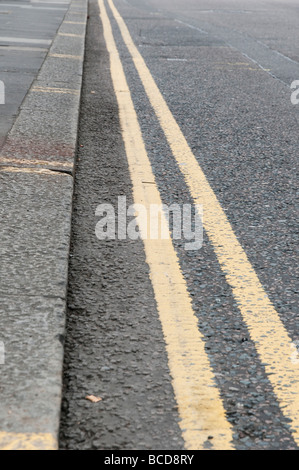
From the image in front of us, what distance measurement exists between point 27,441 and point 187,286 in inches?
42.2

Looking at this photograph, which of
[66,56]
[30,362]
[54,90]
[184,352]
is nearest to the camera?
[30,362]

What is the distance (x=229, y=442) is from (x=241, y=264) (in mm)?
1124

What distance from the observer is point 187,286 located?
2514mm

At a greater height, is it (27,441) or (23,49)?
(27,441)

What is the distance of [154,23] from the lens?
1292cm

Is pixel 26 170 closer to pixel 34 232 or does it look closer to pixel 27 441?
pixel 34 232

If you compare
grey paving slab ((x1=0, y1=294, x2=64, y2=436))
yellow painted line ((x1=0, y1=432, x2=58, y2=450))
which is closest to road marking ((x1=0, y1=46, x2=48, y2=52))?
grey paving slab ((x1=0, y1=294, x2=64, y2=436))

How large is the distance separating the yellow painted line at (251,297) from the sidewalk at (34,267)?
62cm

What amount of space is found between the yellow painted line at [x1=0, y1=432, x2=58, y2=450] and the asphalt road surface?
0.10 metres

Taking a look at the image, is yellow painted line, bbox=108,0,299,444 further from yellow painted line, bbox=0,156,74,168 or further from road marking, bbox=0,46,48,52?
road marking, bbox=0,46,48,52

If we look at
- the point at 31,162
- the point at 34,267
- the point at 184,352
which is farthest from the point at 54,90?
the point at 184,352

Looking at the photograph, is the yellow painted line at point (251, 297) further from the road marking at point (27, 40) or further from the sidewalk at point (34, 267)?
the road marking at point (27, 40)

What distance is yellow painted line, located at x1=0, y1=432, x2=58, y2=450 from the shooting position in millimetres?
1555

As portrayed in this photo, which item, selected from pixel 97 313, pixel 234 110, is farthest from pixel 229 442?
pixel 234 110
